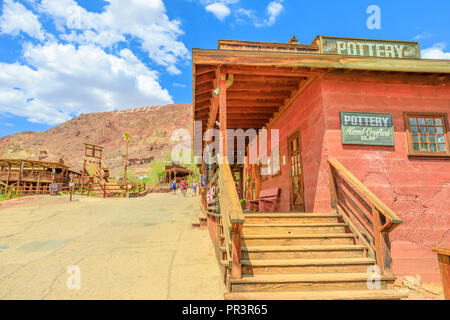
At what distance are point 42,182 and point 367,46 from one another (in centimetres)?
3033

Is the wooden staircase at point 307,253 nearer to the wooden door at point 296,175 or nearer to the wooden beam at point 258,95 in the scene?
the wooden door at point 296,175

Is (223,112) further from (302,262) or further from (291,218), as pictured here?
(302,262)

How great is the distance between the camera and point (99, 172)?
93.3ft

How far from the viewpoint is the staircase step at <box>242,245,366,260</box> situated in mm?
3480

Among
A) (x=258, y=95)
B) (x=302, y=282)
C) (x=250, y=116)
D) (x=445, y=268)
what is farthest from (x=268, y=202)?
(x=445, y=268)

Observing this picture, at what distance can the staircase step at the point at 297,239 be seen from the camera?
3746mm

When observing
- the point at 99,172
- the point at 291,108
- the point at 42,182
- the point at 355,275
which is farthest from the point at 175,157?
the point at 355,275

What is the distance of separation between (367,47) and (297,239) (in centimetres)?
554

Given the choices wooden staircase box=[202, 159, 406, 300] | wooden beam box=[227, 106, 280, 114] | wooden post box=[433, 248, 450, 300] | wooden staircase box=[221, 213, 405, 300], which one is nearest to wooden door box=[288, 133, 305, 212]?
wooden beam box=[227, 106, 280, 114]

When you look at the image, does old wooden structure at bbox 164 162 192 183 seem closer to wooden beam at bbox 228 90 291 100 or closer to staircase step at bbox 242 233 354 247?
wooden beam at bbox 228 90 291 100

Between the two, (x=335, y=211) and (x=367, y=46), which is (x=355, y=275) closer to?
(x=335, y=211)

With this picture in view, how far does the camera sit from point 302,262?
3.32m

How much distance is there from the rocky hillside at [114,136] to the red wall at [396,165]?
66.0 m

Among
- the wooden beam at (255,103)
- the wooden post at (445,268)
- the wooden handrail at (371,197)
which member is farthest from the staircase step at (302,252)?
the wooden beam at (255,103)
